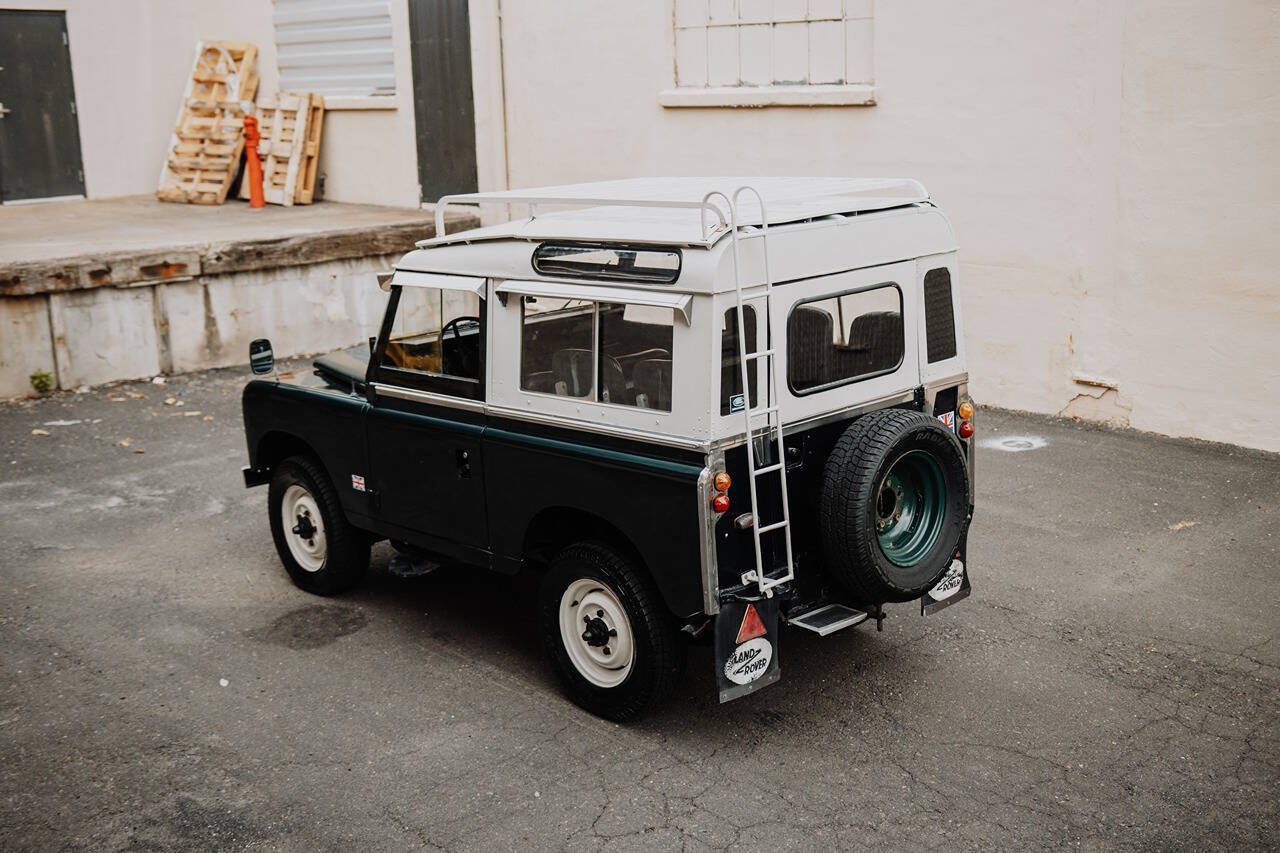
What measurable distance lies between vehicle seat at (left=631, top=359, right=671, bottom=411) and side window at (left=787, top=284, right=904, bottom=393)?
1.69 feet

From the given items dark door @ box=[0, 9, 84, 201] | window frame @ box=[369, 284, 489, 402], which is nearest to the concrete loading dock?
dark door @ box=[0, 9, 84, 201]

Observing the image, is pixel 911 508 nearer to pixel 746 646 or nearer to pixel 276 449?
pixel 746 646

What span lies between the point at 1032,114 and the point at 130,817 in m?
8.08

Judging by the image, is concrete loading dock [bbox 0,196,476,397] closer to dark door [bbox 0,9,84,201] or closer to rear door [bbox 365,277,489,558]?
dark door [bbox 0,9,84,201]


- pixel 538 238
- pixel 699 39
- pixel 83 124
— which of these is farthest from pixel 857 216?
pixel 83 124

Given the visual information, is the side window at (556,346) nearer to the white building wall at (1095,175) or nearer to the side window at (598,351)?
the side window at (598,351)

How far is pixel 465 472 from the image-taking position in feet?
19.0

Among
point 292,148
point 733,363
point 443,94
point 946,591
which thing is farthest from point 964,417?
point 292,148

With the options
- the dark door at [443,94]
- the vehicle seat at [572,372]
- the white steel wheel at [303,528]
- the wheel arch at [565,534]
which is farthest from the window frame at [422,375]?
the dark door at [443,94]

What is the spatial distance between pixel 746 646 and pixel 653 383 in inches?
43.9

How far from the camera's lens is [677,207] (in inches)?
211

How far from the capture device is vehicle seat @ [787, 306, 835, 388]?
511 cm

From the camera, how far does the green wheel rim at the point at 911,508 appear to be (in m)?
5.29

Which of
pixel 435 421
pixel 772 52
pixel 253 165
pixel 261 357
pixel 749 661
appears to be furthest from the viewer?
pixel 253 165
